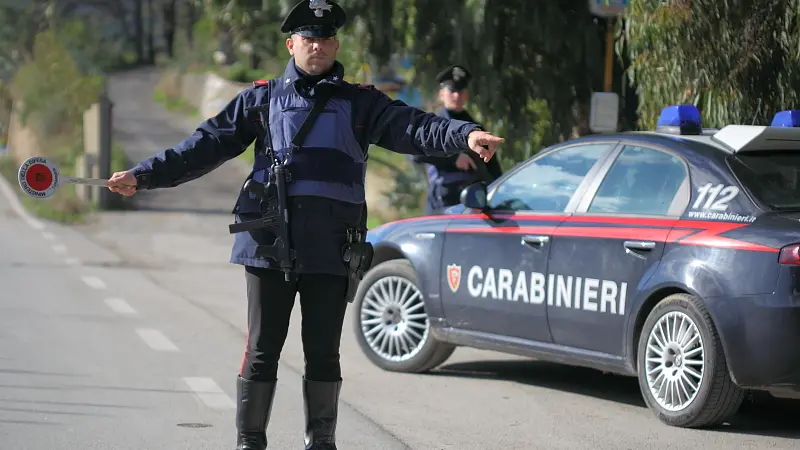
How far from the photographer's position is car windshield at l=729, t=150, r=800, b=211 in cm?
717

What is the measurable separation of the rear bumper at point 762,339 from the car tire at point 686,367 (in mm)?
110

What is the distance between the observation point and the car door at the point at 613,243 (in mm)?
7504

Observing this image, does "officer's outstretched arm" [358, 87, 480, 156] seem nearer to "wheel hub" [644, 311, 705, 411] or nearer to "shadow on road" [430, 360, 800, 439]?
"wheel hub" [644, 311, 705, 411]

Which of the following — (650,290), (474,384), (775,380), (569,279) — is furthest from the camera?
(474,384)

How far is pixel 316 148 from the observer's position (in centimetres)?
563

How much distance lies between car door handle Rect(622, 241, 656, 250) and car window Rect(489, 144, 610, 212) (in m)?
0.70

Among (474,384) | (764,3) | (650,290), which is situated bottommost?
(474,384)

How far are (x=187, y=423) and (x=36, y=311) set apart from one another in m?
4.85

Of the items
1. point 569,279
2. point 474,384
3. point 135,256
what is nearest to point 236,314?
point 474,384

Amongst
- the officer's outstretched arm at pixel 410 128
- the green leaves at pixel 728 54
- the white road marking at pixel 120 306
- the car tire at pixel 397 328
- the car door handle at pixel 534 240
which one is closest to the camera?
the officer's outstretched arm at pixel 410 128

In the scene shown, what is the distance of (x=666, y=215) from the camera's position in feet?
24.6

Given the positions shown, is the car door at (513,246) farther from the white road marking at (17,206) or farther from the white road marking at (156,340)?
the white road marking at (17,206)

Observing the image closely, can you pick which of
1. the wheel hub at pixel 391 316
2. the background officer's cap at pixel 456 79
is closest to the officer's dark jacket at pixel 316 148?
the wheel hub at pixel 391 316

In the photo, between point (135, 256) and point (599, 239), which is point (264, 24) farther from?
point (599, 239)
